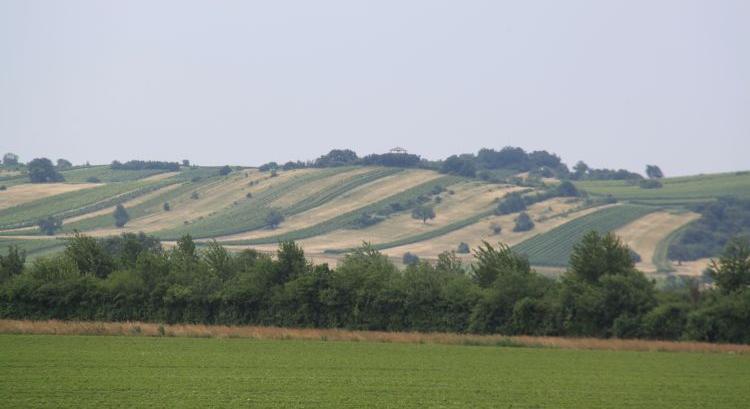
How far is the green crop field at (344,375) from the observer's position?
2692 centimetres

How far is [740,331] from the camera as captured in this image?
47.1 meters

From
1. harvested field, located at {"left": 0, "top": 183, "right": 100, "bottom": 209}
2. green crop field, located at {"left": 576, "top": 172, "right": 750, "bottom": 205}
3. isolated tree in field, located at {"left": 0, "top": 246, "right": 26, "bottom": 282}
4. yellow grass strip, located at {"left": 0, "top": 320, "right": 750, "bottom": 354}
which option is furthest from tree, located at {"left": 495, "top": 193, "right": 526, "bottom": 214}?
yellow grass strip, located at {"left": 0, "top": 320, "right": 750, "bottom": 354}

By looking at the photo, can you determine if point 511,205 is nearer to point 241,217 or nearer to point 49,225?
point 241,217

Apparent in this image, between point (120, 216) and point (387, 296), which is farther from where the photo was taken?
point (120, 216)

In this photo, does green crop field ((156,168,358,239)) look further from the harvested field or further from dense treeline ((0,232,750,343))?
dense treeline ((0,232,750,343))

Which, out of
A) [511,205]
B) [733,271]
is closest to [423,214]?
[511,205]

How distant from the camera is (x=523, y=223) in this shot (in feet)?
531

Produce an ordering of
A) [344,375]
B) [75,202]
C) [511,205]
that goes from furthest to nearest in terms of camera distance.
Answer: [511,205], [75,202], [344,375]

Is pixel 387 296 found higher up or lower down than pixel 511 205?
higher up

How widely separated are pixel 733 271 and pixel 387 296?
642 inches

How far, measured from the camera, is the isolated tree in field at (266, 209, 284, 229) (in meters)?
164

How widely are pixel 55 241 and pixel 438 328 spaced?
98.0m

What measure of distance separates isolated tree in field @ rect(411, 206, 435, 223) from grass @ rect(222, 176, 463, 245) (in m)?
6.12

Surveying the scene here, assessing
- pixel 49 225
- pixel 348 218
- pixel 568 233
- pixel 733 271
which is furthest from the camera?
pixel 348 218
